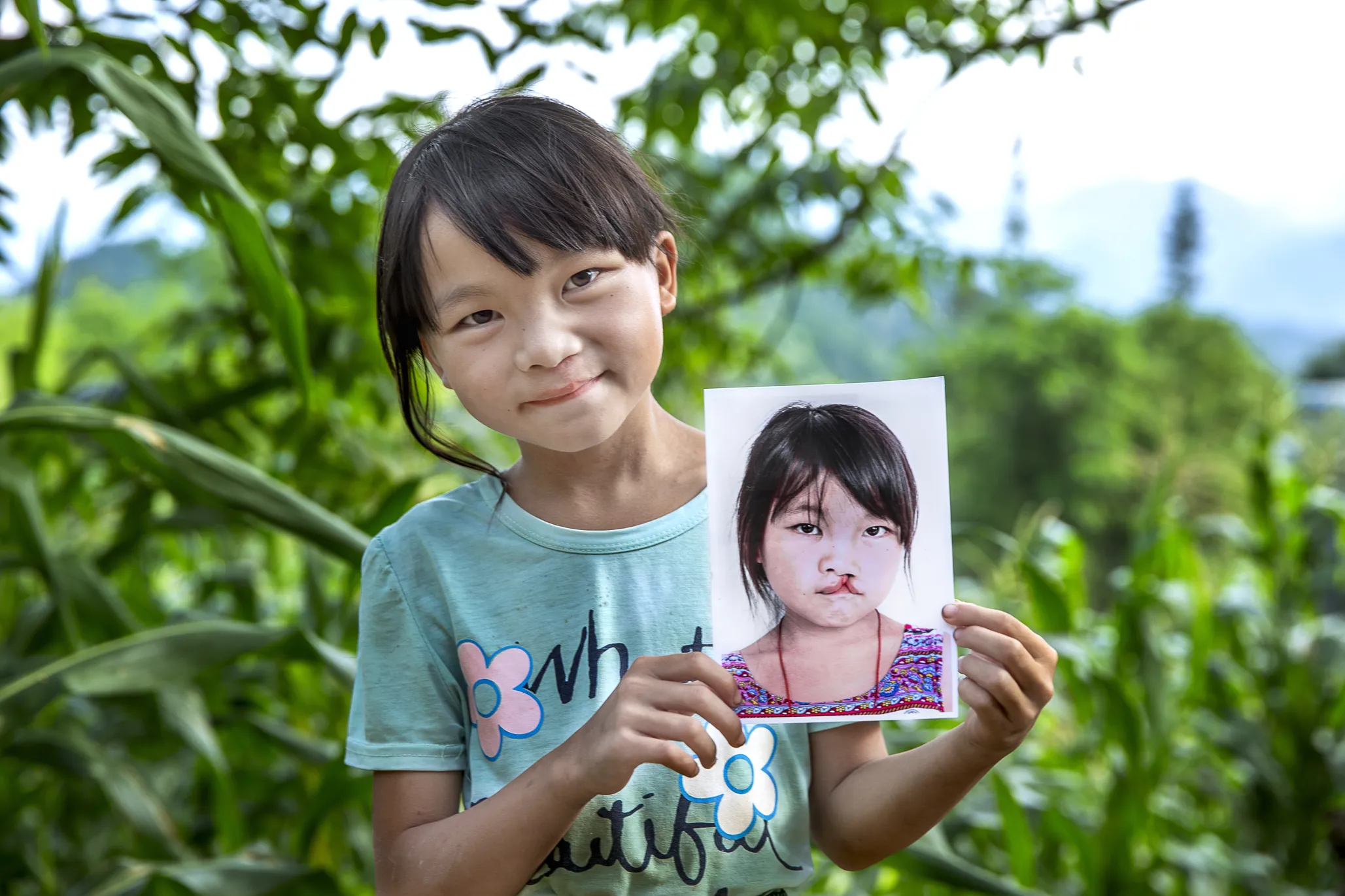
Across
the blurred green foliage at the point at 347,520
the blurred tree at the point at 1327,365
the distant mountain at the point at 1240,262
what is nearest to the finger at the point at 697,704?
the blurred green foliage at the point at 347,520

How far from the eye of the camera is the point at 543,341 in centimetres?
40

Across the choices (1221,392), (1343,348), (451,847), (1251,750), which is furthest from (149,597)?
(1221,392)

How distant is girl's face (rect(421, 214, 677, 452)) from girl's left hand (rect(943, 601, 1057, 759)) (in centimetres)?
16

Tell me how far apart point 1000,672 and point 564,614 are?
179 millimetres

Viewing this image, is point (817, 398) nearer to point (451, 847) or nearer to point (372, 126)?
point (451, 847)

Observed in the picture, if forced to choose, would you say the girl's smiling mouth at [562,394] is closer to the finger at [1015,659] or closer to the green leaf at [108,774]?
the finger at [1015,659]

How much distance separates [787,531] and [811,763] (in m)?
0.13

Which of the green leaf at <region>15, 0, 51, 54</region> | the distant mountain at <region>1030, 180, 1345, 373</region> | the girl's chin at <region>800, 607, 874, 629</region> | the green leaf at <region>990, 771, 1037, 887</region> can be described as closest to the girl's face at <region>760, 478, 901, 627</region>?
the girl's chin at <region>800, 607, 874, 629</region>

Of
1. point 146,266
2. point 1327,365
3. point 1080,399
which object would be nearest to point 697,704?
point 146,266

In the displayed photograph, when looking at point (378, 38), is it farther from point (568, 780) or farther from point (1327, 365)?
point (1327, 365)

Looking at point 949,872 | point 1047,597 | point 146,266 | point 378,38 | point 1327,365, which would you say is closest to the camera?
point 949,872

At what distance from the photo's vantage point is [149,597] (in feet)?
3.57

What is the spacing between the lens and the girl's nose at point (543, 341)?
40cm

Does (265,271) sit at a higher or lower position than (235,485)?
higher
